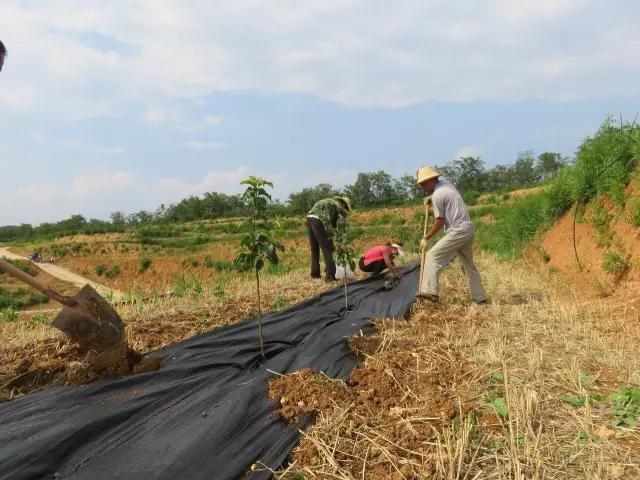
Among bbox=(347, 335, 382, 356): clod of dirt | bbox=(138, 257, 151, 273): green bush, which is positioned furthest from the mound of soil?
bbox=(138, 257, 151, 273): green bush

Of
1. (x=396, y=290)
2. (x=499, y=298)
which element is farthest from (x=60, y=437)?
(x=499, y=298)

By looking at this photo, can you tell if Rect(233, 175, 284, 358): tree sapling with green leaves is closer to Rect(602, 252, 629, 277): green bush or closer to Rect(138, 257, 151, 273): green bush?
Rect(602, 252, 629, 277): green bush

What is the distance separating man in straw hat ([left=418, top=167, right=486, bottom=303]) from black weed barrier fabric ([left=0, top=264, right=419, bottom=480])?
2055mm

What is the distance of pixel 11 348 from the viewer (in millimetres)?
4301

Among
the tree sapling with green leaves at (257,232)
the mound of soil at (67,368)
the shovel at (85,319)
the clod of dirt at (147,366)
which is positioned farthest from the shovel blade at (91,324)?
the tree sapling with green leaves at (257,232)

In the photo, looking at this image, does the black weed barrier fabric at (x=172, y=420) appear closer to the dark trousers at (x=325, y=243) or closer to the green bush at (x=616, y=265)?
the dark trousers at (x=325, y=243)

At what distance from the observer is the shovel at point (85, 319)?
3.28 metres

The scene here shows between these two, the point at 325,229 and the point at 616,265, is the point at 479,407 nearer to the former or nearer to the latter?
the point at 616,265

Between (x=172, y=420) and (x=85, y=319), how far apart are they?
52.1 inches

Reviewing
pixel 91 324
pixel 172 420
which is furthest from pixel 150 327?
pixel 172 420

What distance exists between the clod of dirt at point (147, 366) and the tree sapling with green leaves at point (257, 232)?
864 mm

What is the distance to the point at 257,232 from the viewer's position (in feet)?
11.9

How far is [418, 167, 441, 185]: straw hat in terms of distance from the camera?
5703mm

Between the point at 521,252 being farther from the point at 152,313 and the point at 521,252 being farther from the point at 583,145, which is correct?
the point at 152,313
